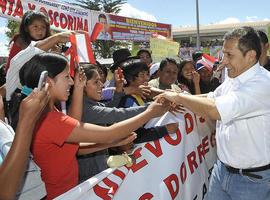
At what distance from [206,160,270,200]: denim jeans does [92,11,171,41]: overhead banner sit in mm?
9724

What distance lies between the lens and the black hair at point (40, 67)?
78.2 inches

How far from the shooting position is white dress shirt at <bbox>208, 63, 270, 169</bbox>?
7.37 ft

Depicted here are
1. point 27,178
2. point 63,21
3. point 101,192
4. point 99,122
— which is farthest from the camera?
point 63,21

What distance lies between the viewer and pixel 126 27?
14977 mm

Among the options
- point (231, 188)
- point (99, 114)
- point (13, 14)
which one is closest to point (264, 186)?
point (231, 188)

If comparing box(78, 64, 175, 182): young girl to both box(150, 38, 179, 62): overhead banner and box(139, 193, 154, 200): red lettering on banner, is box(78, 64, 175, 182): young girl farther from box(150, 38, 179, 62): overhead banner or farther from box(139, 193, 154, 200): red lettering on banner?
box(150, 38, 179, 62): overhead banner

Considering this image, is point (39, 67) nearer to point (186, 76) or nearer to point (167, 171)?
point (167, 171)

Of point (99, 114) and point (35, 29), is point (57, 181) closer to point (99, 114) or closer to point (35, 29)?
point (99, 114)

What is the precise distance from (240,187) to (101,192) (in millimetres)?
1008

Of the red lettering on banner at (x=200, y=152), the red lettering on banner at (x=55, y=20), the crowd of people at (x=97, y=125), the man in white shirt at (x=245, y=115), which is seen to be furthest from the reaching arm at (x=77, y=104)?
the red lettering on banner at (x=55, y=20)

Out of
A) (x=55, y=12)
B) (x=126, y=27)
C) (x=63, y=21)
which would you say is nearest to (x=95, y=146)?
(x=55, y=12)

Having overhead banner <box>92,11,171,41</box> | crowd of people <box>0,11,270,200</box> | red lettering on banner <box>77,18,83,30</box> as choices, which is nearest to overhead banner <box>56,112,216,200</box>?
crowd of people <box>0,11,270,200</box>

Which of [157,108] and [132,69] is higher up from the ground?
[132,69]

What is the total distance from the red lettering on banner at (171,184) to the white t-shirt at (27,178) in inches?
49.0
